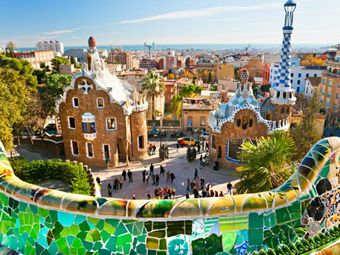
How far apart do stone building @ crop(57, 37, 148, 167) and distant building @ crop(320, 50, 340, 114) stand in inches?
1415

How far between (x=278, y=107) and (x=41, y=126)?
2581 centimetres

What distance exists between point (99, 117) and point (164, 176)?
290 inches

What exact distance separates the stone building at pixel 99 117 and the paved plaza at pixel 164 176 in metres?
1.47

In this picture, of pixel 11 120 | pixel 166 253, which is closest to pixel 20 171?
pixel 11 120

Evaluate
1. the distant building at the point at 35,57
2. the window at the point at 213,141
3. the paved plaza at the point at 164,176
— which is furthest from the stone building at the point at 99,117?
the distant building at the point at 35,57

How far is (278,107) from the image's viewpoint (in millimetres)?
25891

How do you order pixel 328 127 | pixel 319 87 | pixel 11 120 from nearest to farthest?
pixel 11 120 → pixel 328 127 → pixel 319 87

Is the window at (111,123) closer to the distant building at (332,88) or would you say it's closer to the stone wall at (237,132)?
the stone wall at (237,132)

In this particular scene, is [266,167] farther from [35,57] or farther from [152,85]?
[35,57]

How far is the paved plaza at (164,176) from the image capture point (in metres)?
20.9

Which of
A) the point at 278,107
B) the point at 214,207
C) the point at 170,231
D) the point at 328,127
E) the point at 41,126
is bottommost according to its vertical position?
the point at 328,127

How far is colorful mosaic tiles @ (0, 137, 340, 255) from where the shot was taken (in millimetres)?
5355

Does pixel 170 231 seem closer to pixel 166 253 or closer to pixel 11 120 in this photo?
pixel 166 253

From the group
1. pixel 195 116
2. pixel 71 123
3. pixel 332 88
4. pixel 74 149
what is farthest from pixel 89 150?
pixel 332 88
